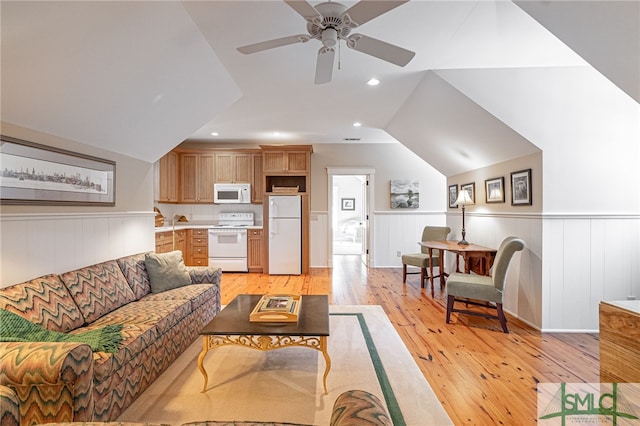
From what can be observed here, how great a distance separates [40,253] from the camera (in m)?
2.22

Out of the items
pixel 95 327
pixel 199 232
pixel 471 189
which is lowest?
pixel 95 327

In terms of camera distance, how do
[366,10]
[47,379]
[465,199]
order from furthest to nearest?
[465,199] < [366,10] < [47,379]

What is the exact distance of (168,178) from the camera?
571cm

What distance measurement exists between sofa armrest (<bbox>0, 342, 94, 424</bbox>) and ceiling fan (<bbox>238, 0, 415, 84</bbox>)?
1.91m

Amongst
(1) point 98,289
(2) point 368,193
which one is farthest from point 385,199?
(1) point 98,289

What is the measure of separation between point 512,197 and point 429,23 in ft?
7.37

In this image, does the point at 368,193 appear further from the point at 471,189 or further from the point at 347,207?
the point at 347,207

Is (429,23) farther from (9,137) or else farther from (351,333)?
(9,137)

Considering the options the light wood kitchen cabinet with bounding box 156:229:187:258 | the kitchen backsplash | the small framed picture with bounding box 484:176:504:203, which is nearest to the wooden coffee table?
the small framed picture with bounding box 484:176:504:203

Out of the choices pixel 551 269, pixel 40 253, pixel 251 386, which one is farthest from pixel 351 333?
pixel 40 253

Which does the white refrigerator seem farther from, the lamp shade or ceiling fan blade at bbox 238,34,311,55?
ceiling fan blade at bbox 238,34,311,55

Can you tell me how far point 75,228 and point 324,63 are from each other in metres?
2.49

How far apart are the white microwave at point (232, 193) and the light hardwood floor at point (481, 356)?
2.15m

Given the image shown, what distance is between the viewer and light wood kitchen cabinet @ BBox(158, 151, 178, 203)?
18.3ft
